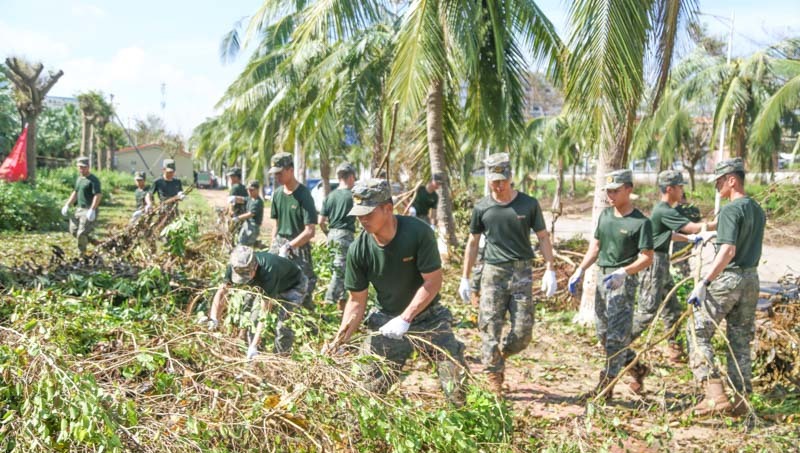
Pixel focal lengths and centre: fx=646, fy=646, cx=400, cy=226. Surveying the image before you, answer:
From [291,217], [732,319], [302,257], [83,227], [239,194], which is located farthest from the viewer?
[239,194]

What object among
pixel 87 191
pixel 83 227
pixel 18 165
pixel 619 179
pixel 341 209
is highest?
pixel 18 165

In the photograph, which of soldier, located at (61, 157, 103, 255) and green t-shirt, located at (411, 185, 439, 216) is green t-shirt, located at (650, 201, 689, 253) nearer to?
green t-shirt, located at (411, 185, 439, 216)

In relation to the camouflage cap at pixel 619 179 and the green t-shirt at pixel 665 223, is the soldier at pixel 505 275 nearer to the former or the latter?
the camouflage cap at pixel 619 179

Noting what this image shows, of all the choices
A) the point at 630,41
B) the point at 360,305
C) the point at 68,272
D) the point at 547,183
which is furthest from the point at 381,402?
the point at 547,183

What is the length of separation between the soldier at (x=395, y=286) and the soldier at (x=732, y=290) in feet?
6.27

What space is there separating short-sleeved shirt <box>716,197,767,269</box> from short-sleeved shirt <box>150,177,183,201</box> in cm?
902

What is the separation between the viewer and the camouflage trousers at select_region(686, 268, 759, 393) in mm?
4746

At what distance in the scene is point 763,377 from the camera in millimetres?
5430

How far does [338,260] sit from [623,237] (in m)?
3.29

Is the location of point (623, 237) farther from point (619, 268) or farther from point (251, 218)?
point (251, 218)

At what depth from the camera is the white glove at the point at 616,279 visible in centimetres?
512

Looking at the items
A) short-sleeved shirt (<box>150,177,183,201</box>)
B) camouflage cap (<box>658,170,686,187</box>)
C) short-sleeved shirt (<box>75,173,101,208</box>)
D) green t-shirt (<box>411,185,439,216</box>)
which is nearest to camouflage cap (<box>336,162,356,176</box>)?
camouflage cap (<box>658,170,686,187</box>)

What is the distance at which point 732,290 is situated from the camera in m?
4.75

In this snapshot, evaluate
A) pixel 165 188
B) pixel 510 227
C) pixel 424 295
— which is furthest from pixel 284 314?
pixel 165 188
